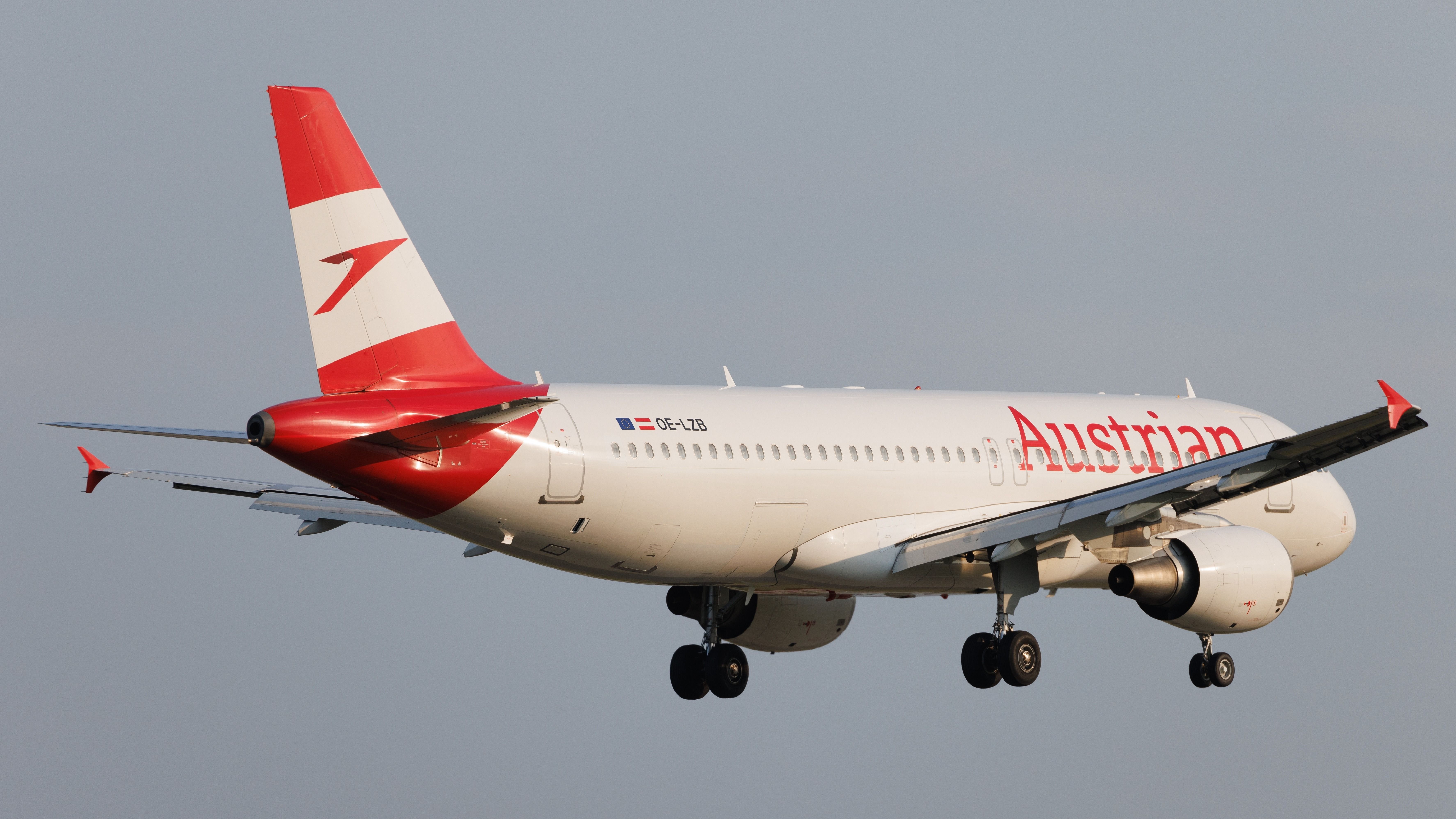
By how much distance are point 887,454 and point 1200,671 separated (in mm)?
7486

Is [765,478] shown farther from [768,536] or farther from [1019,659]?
[1019,659]

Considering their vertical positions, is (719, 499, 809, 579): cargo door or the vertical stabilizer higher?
the vertical stabilizer

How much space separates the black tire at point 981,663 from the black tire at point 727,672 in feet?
14.2

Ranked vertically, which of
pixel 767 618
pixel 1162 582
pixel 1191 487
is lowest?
pixel 1162 582

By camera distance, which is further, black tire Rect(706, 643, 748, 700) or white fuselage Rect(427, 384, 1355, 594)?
black tire Rect(706, 643, 748, 700)

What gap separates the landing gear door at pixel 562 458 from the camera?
2166cm

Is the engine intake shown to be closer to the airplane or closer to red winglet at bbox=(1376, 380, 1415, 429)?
the airplane

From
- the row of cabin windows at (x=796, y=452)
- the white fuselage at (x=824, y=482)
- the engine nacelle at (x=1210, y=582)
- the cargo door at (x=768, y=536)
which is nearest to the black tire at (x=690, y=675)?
the white fuselage at (x=824, y=482)

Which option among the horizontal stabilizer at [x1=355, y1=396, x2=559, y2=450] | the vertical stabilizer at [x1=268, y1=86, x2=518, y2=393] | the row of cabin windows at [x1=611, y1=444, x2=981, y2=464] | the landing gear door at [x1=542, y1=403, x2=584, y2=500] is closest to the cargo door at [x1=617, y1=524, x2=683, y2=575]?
the row of cabin windows at [x1=611, y1=444, x2=981, y2=464]

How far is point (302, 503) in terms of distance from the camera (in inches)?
1029

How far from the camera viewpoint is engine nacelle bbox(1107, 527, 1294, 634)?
2462 cm

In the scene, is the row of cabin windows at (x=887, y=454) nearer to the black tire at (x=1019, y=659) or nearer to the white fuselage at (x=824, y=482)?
the white fuselage at (x=824, y=482)

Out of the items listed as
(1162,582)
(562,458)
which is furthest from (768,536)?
(1162,582)

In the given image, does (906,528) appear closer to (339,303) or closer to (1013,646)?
(1013,646)
